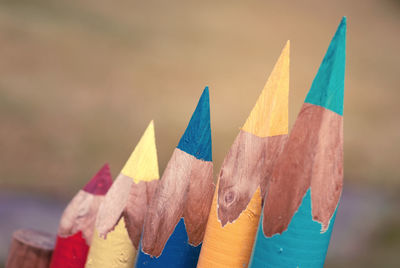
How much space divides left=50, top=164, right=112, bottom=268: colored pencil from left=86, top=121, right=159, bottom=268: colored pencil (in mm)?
111

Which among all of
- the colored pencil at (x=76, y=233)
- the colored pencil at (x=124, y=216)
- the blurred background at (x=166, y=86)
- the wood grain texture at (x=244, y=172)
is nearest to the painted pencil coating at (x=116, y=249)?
the colored pencil at (x=124, y=216)

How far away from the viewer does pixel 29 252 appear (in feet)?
3.52

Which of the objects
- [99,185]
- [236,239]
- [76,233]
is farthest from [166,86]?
[236,239]

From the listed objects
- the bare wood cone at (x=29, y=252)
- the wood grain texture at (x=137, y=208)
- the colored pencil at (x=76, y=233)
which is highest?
the wood grain texture at (x=137, y=208)

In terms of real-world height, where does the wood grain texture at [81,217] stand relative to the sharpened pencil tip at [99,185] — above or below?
below

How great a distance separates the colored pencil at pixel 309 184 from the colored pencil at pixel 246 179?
0.06 meters

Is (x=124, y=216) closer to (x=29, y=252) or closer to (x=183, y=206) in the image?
(x=183, y=206)

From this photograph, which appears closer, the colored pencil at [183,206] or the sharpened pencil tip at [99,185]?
the colored pencil at [183,206]

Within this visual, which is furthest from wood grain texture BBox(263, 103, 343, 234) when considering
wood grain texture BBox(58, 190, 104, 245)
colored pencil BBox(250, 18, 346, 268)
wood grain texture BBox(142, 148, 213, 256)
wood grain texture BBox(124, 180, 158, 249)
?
wood grain texture BBox(58, 190, 104, 245)

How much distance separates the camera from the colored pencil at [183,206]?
74cm

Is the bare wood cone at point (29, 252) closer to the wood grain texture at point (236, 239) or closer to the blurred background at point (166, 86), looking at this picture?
the blurred background at point (166, 86)

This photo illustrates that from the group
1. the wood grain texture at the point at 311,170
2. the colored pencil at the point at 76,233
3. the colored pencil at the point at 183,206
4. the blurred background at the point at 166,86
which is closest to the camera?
the wood grain texture at the point at 311,170

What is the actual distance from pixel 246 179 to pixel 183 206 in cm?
15

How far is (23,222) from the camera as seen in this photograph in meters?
1.59
